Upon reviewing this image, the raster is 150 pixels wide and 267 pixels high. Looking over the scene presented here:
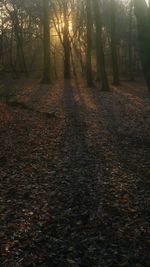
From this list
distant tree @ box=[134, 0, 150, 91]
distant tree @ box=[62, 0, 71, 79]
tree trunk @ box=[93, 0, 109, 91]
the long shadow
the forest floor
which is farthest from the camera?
distant tree @ box=[62, 0, 71, 79]

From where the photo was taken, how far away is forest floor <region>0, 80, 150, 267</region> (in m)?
7.30

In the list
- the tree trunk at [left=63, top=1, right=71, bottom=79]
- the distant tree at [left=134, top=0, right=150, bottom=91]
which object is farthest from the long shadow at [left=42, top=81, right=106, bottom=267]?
the tree trunk at [left=63, top=1, right=71, bottom=79]

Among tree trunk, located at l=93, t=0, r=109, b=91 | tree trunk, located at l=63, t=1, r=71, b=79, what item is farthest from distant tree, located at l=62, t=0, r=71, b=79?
tree trunk, located at l=93, t=0, r=109, b=91

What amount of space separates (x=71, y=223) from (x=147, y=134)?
8.80m

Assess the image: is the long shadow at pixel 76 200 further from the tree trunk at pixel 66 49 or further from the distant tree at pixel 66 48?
the tree trunk at pixel 66 49

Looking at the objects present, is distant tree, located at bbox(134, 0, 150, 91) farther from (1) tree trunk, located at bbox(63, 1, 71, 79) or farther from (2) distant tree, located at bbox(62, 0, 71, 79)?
(1) tree trunk, located at bbox(63, 1, 71, 79)

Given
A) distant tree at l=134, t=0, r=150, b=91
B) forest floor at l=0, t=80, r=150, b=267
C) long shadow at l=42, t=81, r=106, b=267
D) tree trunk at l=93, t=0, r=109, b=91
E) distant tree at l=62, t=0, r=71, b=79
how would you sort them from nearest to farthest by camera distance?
forest floor at l=0, t=80, r=150, b=267
long shadow at l=42, t=81, r=106, b=267
distant tree at l=134, t=0, r=150, b=91
tree trunk at l=93, t=0, r=109, b=91
distant tree at l=62, t=0, r=71, b=79

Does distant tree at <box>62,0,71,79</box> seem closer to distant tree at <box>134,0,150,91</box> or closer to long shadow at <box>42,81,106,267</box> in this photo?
long shadow at <box>42,81,106,267</box>

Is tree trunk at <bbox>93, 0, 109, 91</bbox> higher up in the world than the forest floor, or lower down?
higher up

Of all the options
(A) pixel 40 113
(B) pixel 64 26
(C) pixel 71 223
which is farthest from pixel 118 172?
(B) pixel 64 26

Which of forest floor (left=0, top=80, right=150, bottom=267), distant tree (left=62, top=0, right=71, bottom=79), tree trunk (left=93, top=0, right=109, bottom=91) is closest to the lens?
forest floor (left=0, top=80, right=150, bottom=267)

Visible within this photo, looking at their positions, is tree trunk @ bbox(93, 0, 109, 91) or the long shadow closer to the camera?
the long shadow

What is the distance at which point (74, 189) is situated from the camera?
1038 cm

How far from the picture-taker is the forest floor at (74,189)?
730cm
